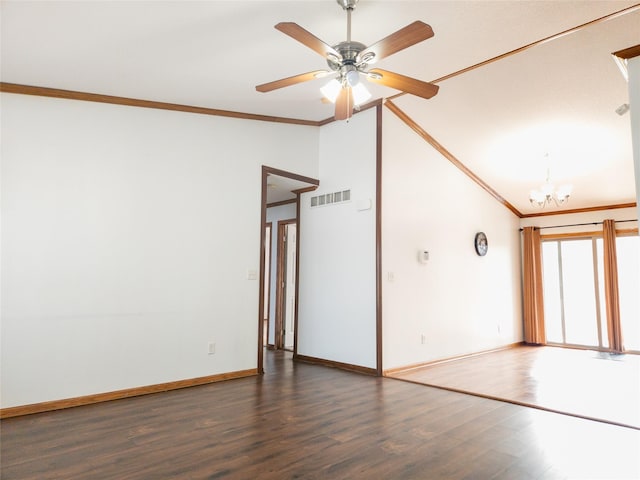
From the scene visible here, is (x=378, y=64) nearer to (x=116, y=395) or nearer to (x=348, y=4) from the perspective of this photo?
(x=348, y=4)

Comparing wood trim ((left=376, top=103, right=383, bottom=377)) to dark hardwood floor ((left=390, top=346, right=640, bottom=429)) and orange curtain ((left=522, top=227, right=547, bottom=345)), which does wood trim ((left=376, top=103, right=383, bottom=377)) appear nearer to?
dark hardwood floor ((left=390, top=346, right=640, bottom=429))

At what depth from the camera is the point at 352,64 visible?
2.79 m

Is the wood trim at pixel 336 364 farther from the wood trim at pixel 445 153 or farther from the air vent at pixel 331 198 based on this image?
the wood trim at pixel 445 153

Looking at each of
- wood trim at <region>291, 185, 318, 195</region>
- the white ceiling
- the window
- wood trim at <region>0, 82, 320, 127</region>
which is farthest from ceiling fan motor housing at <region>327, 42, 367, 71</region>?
the window

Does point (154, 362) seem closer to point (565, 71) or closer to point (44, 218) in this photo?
point (44, 218)

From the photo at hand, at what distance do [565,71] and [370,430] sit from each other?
4117 mm

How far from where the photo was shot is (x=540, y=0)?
3078 millimetres

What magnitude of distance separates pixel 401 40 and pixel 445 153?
157 inches

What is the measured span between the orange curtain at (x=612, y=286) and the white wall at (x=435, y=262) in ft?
4.95

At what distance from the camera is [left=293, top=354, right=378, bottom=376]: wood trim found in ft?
15.6

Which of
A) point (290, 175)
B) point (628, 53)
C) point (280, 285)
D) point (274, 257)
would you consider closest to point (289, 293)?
point (280, 285)

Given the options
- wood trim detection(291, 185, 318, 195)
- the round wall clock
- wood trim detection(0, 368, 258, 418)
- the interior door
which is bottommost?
wood trim detection(0, 368, 258, 418)

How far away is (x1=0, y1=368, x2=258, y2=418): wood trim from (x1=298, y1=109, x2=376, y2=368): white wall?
45.1 inches

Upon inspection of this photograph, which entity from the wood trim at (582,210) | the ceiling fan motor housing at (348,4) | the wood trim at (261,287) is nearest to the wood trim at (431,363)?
the wood trim at (261,287)
